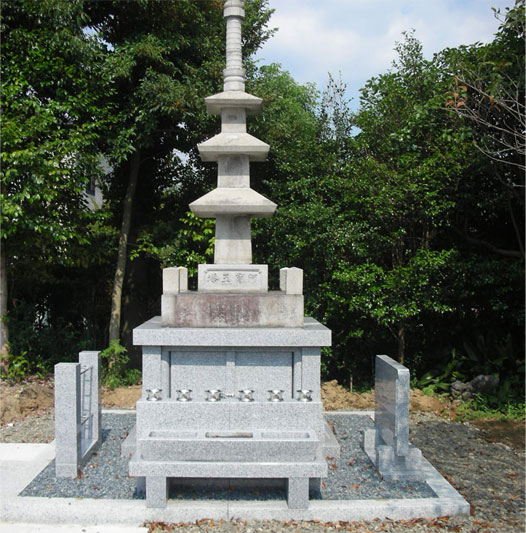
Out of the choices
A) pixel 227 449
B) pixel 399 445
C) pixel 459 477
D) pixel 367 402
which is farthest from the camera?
pixel 367 402

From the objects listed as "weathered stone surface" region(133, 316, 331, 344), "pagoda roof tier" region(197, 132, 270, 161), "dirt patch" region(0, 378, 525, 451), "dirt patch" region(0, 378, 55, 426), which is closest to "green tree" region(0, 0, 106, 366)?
"dirt patch" region(0, 378, 55, 426)

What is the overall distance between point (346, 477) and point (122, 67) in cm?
807

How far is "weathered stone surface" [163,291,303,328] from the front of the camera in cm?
614

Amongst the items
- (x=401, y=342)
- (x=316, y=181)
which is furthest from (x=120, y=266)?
(x=401, y=342)

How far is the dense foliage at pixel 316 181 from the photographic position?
932 cm

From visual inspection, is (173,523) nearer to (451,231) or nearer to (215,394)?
(215,394)

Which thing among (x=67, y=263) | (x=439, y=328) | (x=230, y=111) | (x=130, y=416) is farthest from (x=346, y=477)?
(x=67, y=263)

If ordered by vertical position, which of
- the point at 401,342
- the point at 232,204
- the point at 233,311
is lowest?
the point at 401,342

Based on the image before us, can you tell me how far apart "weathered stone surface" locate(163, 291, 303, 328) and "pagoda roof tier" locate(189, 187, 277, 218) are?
1.21 meters

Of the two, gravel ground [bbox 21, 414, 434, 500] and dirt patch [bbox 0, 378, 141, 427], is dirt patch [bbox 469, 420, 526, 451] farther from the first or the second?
dirt patch [bbox 0, 378, 141, 427]

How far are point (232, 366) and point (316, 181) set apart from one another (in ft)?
19.2

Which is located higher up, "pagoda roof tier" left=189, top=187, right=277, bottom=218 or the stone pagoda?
"pagoda roof tier" left=189, top=187, right=277, bottom=218

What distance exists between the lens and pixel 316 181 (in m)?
10.9

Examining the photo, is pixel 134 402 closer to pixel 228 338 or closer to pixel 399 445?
pixel 228 338
